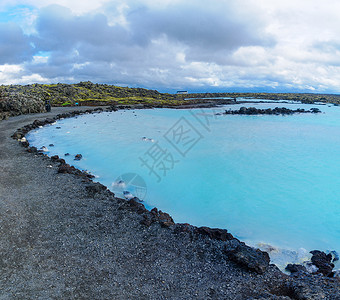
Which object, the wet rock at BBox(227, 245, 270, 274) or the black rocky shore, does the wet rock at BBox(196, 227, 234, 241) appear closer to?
the black rocky shore

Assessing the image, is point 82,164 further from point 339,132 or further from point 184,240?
point 339,132

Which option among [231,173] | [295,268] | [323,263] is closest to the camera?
[295,268]

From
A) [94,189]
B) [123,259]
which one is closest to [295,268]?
[123,259]

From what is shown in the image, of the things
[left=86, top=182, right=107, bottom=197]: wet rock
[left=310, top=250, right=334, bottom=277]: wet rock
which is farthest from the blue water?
[left=86, top=182, right=107, bottom=197]: wet rock

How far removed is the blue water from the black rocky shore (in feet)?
7.12

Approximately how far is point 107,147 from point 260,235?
16.1m

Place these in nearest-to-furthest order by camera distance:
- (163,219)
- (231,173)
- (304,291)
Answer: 1. (304,291)
2. (163,219)
3. (231,173)

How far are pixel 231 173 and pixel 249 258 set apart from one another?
35.0ft

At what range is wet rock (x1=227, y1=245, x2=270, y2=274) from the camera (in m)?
5.61

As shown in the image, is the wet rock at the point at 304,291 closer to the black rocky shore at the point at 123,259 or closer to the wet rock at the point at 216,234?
the black rocky shore at the point at 123,259

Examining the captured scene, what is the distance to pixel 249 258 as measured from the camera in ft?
19.0

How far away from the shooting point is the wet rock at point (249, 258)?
18.4 feet

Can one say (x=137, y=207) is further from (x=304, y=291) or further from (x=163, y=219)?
(x=304, y=291)

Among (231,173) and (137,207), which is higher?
(137,207)
